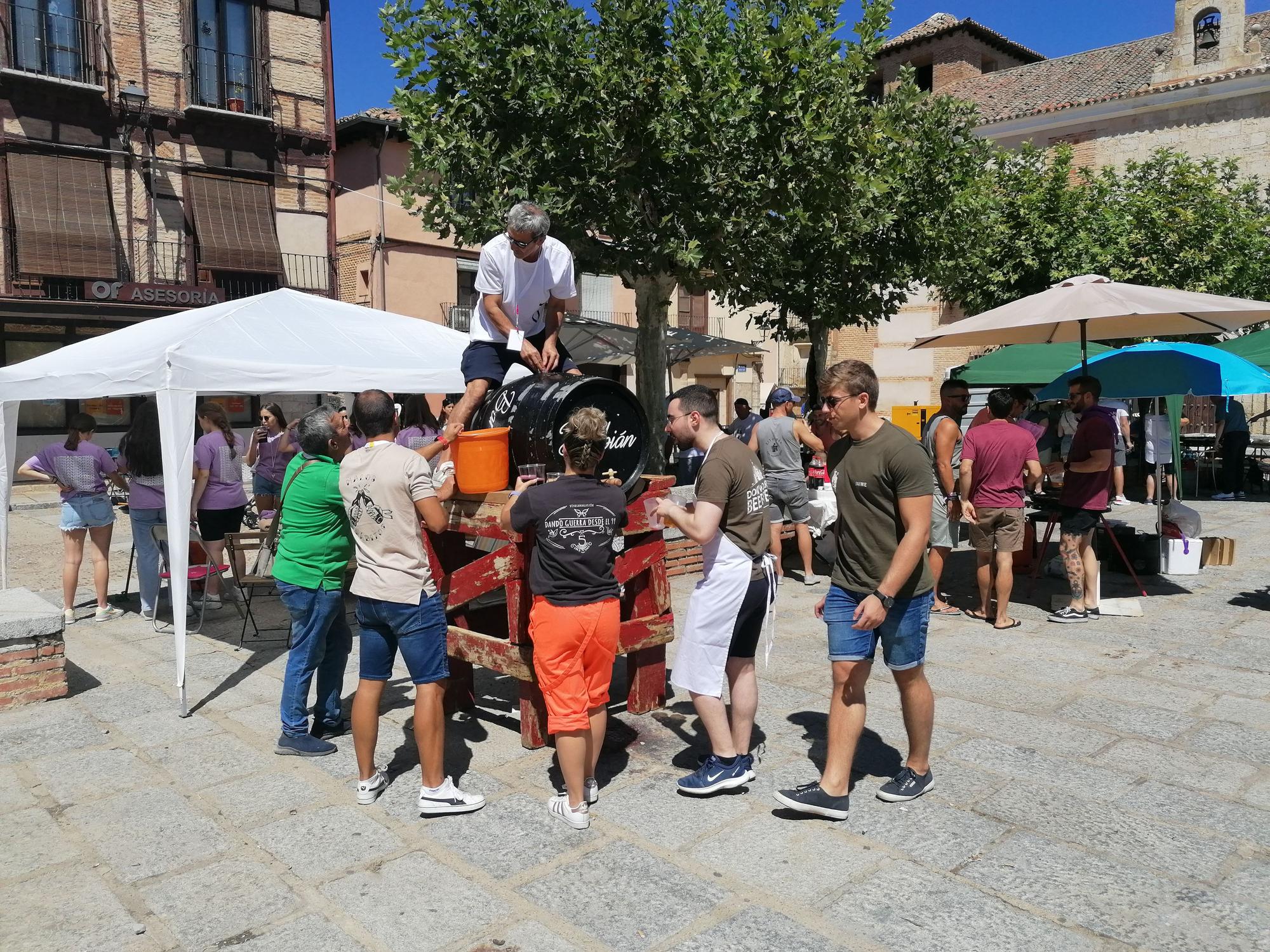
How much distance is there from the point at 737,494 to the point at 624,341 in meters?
15.4

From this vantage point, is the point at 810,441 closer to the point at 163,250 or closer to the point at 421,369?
the point at 421,369

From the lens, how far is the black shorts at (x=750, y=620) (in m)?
4.22

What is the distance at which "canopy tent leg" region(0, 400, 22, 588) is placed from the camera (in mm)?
7844

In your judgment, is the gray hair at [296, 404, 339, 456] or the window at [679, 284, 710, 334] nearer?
the gray hair at [296, 404, 339, 456]

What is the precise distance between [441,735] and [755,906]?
148 cm

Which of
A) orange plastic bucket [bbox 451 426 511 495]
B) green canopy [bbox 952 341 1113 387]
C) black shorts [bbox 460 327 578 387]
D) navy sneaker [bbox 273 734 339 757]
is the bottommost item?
navy sneaker [bbox 273 734 339 757]

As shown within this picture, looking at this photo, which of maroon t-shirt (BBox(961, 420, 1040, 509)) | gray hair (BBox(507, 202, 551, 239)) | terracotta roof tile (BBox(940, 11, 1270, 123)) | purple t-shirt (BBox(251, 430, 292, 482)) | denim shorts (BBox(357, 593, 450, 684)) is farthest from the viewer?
terracotta roof tile (BBox(940, 11, 1270, 123))

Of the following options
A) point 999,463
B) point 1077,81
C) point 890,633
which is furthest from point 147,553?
point 1077,81

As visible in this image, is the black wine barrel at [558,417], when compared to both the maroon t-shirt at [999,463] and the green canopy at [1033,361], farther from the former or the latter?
the green canopy at [1033,361]

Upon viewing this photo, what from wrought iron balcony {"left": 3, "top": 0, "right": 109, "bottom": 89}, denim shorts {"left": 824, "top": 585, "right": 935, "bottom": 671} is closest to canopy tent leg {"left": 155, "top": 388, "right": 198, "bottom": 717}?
denim shorts {"left": 824, "top": 585, "right": 935, "bottom": 671}

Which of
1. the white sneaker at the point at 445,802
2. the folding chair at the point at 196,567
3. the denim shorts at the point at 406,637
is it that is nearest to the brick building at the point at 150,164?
the folding chair at the point at 196,567

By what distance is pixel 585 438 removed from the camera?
12.7 ft

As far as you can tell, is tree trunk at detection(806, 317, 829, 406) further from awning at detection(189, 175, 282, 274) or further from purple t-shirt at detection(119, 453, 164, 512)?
purple t-shirt at detection(119, 453, 164, 512)

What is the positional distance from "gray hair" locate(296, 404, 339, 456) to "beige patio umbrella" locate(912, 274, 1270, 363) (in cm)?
534
